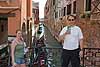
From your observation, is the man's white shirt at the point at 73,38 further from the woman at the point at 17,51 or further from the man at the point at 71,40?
the woman at the point at 17,51

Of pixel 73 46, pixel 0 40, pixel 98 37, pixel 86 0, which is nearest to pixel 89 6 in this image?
pixel 86 0

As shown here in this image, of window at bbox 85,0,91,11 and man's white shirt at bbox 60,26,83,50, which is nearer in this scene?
man's white shirt at bbox 60,26,83,50

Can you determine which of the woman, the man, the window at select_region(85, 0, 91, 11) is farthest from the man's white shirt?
the window at select_region(85, 0, 91, 11)

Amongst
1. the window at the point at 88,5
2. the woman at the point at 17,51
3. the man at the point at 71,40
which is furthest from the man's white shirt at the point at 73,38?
the window at the point at 88,5

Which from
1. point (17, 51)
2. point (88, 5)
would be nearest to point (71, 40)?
point (17, 51)

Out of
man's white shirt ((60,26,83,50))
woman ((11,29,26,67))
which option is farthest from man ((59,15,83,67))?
woman ((11,29,26,67))

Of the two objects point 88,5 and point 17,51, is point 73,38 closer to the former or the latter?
point 17,51

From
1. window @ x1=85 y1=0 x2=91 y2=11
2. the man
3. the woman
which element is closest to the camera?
the woman

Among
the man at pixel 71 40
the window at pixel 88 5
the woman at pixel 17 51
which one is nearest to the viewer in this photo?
the woman at pixel 17 51

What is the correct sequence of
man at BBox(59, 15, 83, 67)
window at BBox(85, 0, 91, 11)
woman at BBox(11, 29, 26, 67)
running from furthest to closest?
window at BBox(85, 0, 91, 11) → man at BBox(59, 15, 83, 67) → woman at BBox(11, 29, 26, 67)

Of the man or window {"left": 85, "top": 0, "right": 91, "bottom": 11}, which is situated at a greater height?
window {"left": 85, "top": 0, "right": 91, "bottom": 11}

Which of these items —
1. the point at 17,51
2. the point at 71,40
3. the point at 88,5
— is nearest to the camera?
the point at 17,51

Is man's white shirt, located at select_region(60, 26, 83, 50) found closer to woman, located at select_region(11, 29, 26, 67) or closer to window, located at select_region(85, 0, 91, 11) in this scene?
woman, located at select_region(11, 29, 26, 67)

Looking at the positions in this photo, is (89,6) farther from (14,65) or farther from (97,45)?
(14,65)
